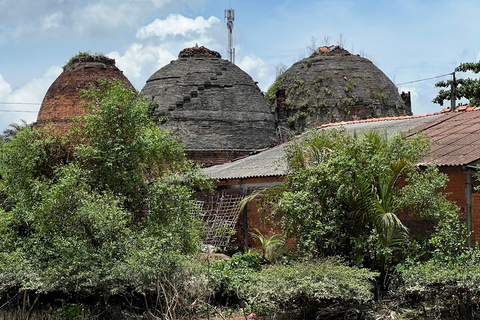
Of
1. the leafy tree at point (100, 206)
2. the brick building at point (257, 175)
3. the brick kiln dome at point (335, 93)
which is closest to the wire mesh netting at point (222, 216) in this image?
the brick building at point (257, 175)

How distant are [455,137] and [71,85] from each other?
20781 millimetres

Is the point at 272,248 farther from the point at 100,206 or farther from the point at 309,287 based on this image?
the point at 100,206

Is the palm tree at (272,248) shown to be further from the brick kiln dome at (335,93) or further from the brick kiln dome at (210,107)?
the brick kiln dome at (335,93)

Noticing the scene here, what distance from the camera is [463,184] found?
1284cm

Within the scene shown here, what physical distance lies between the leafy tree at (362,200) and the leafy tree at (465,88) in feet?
51.7

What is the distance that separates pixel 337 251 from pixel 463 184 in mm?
2962

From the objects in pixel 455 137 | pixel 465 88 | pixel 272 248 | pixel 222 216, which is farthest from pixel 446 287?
pixel 465 88

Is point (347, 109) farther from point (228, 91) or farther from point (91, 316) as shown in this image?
point (91, 316)

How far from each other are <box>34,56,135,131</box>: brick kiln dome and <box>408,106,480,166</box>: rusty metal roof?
1784 centimetres

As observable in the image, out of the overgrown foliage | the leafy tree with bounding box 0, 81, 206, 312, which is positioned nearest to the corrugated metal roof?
the leafy tree with bounding box 0, 81, 206, 312

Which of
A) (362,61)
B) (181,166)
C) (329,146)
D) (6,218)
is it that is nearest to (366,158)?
(329,146)

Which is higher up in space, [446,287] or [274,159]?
[274,159]

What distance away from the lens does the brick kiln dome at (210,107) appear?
28.1m

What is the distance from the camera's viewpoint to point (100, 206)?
11039 millimetres
